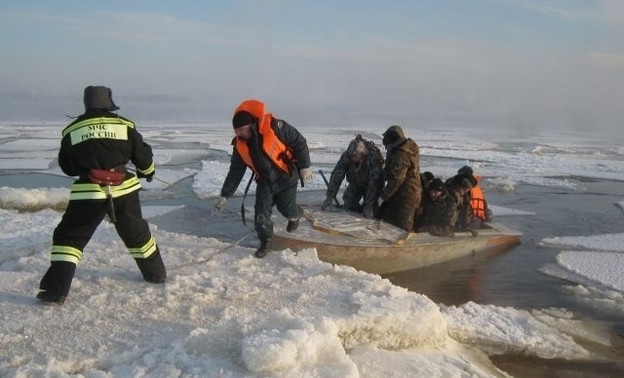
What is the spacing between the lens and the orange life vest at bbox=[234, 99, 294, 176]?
4.57 m

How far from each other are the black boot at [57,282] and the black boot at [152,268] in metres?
0.49

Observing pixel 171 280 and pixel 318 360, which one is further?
pixel 171 280

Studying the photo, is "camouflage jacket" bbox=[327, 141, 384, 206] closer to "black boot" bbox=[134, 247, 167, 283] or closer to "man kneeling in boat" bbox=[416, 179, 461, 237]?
"man kneeling in boat" bbox=[416, 179, 461, 237]

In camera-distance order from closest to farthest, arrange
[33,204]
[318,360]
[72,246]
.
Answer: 1. [318,360]
2. [72,246]
3. [33,204]

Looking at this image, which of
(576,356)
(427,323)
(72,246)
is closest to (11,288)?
(72,246)

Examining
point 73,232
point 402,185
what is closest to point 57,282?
point 73,232

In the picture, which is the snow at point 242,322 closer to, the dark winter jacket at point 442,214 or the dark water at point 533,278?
the dark water at point 533,278

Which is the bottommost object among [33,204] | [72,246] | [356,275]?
[33,204]

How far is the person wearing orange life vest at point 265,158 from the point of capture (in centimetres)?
459

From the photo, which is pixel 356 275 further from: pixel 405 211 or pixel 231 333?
pixel 405 211

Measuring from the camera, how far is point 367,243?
6.10 m

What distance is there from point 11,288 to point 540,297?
479 centimetres

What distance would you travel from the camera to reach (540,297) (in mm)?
5727

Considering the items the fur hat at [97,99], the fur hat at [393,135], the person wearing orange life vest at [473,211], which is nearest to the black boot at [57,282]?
the fur hat at [97,99]
